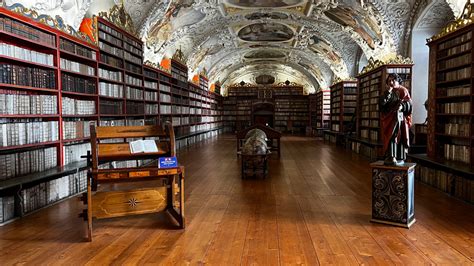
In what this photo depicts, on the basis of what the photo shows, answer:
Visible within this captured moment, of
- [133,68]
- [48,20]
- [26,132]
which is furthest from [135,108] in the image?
[26,132]

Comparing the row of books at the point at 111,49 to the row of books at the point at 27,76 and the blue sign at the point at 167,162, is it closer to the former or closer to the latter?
the row of books at the point at 27,76

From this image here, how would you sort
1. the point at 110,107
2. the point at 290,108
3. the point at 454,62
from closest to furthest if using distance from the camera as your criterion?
the point at 454,62 → the point at 110,107 → the point at 290,108

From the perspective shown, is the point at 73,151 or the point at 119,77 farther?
the point at 119,77

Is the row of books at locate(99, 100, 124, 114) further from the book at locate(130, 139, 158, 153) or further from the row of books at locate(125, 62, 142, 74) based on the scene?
the book at locate(130, 139, 158, 153)

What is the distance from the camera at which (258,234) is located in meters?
3.98

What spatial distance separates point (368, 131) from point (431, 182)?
5975mm

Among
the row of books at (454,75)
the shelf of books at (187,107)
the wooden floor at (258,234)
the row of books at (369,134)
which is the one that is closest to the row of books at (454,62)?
the row of books at (454,75)

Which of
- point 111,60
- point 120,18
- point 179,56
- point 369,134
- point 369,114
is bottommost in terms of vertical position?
point 369,134

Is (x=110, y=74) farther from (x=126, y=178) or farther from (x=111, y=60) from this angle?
(x=126, y=178)

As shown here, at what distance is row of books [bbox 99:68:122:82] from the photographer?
7.60m

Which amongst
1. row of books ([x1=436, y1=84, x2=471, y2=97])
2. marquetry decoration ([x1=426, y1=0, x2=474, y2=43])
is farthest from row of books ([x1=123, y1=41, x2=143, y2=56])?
row of books ([x1=436, y1=84, x2=471, y2=97])

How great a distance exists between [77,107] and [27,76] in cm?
142

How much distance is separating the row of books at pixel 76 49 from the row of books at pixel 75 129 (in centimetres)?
133

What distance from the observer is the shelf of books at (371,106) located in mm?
10406
